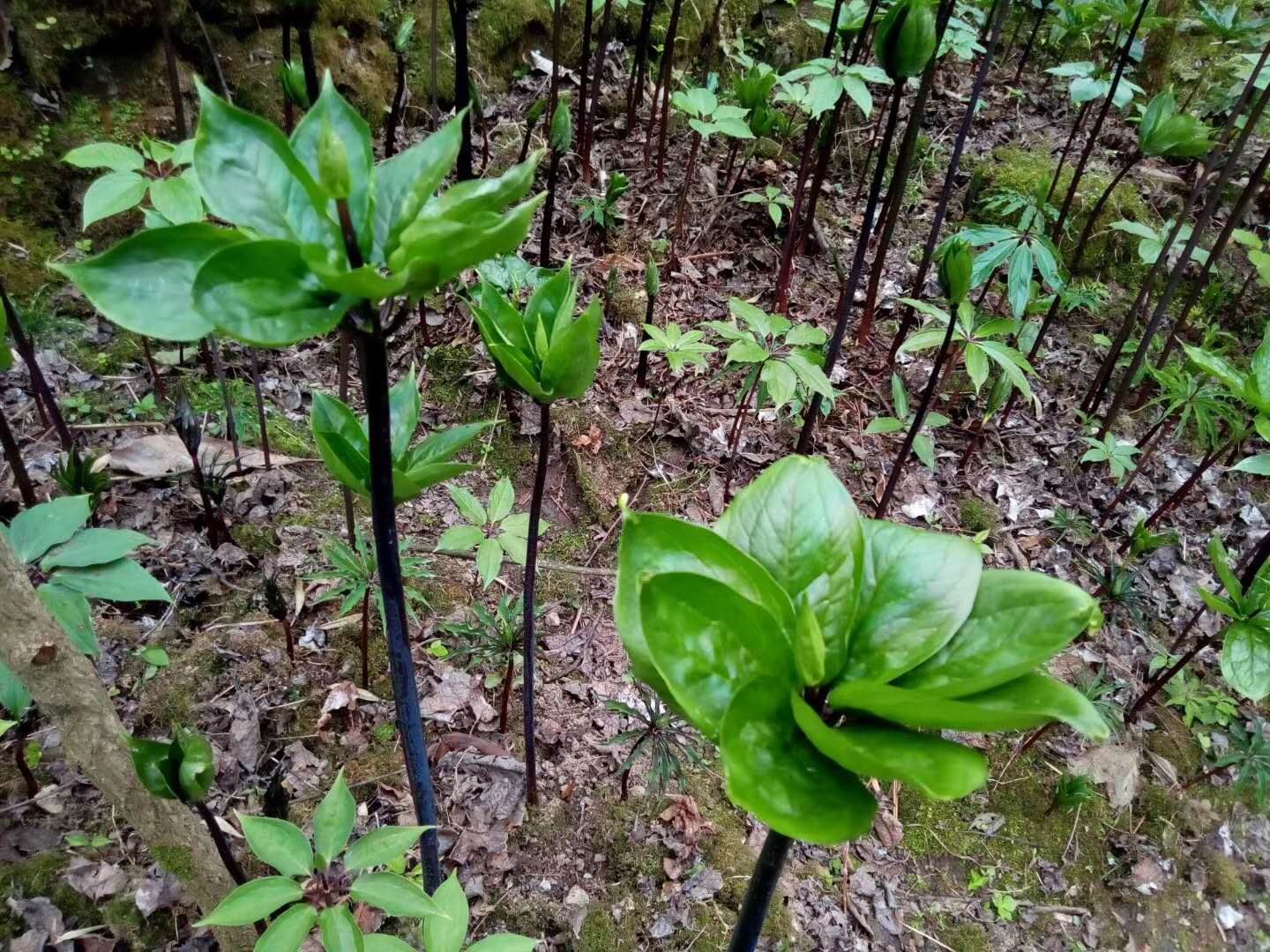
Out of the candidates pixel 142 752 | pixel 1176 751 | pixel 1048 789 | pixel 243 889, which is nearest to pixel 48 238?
pixel 142 752

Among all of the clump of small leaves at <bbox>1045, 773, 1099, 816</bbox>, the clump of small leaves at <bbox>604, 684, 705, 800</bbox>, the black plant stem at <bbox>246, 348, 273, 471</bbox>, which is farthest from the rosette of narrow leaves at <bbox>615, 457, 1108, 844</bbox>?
the black plant stem at <bbox>246, 348, 273, 471</bbox>

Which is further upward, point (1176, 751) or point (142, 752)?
point (142, 752)

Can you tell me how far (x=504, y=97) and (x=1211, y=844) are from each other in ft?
13.6

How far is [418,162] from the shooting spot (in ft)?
2.56

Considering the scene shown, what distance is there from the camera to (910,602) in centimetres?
79

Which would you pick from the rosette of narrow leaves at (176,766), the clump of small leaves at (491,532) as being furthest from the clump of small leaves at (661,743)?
the rosette of narrow leaves at (176,766)

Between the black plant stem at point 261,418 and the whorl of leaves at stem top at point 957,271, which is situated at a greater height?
the whorl of leaves at stem top at point 957,271

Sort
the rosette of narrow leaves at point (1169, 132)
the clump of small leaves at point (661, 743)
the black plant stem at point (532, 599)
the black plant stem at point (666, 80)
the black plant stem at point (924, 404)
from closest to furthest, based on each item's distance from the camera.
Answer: the black plant stem at point (532, 599) < the clump of small leaves at point (661, 743) < the black plant stem at point (924, 404) < the rosette of narrow leaves at point (1169, 132) < the black plant stem at point (666, 80)

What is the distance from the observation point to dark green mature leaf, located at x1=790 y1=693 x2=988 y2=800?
2.05 ft

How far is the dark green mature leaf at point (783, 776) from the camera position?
2.15 ft

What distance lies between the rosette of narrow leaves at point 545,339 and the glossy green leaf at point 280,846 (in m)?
0.78

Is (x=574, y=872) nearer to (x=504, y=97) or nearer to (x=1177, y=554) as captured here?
(x=1177, y=554)

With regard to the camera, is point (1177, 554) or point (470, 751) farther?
point (1177, 554)

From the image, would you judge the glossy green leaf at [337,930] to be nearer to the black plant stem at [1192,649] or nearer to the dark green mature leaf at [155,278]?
the dark green mature leaf at [155,278]
